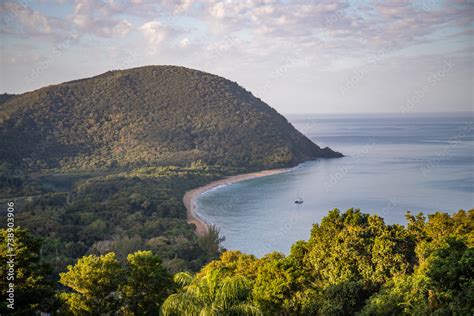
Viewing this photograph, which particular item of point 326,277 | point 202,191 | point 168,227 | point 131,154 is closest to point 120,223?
point 168,227

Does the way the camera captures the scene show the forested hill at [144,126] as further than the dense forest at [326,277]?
Yes

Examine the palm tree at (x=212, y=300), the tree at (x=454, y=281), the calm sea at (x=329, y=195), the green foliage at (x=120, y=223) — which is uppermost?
the palm tree at (x=212, y=300)

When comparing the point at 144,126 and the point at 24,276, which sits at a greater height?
the point at 144,126

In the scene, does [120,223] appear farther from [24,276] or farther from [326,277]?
[326,277]

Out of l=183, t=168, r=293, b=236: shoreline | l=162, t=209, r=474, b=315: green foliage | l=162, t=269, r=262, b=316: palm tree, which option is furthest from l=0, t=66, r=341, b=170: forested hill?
l=162, t=269, r=262, b=316: palm tree

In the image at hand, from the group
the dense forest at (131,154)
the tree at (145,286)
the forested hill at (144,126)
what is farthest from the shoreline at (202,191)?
the tree at (145,286)

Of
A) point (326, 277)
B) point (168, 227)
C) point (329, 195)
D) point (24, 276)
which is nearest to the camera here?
point (24, 276)

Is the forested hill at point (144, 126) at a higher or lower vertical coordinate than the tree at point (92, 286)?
higher

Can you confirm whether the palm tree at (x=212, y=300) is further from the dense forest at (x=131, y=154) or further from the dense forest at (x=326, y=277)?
the dense forest at (x=131, y=154)
